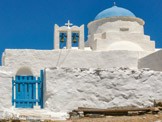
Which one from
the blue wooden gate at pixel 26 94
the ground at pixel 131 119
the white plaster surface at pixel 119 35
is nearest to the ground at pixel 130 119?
the ground at pixel 131 119

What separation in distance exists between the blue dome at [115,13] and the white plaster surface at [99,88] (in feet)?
36.3

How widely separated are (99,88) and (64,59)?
6511 mm

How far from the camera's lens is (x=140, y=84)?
34.3 feet

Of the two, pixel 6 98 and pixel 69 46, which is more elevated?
pixel 69 46

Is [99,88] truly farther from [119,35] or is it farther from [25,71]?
[119,35]

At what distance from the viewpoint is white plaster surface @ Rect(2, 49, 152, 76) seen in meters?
15.9

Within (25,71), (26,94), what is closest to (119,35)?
(25,71)

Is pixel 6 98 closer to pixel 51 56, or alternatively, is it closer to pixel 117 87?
pixel 117 87

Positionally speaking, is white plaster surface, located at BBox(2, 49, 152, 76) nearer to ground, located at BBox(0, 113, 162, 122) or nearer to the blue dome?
the blue dome

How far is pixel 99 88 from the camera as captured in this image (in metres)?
10.2

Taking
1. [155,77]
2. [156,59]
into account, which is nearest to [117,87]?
[155,77]

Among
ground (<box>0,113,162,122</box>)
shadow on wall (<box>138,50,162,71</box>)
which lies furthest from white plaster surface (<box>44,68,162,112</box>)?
shadow on wall (<box>138,50,162,71</box>)

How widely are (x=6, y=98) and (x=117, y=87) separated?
341 centimetres

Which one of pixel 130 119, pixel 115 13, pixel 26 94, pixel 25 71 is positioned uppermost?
pixel 115 13
